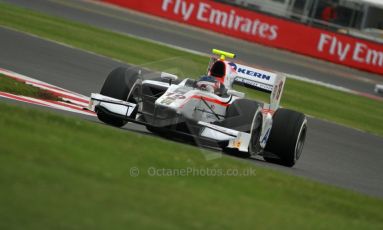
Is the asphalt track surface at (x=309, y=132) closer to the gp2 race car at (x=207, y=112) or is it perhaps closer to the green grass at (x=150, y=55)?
the gp2 race car at (x=207, y=112)

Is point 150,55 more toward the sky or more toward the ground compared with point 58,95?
more toward the ground

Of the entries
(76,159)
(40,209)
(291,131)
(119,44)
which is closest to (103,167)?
(76,159)

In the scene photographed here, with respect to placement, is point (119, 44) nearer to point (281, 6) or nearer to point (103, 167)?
point (281, 6)

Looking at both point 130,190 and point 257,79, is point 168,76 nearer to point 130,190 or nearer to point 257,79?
point 257,79

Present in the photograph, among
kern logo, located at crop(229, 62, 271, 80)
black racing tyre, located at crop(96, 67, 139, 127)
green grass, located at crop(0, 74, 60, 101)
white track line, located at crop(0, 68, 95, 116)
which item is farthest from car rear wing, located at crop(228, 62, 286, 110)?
green grass, located at crop(0, 74, 60, 101)

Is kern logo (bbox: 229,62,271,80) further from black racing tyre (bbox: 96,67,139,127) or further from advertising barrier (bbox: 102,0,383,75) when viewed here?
advertising barrier (bbox: 102,0,383,75)

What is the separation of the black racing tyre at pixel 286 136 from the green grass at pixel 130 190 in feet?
6.91

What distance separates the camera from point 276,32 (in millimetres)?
32844

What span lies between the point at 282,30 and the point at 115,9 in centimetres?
651

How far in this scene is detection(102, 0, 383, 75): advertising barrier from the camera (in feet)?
105

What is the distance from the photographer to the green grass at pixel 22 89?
13.3m

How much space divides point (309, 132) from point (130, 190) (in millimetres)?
10438

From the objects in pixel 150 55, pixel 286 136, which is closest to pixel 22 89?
pixel 286 136

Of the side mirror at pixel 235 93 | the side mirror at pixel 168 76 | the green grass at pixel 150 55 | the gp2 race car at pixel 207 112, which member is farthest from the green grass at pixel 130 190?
the green grass at pixel 150 55
